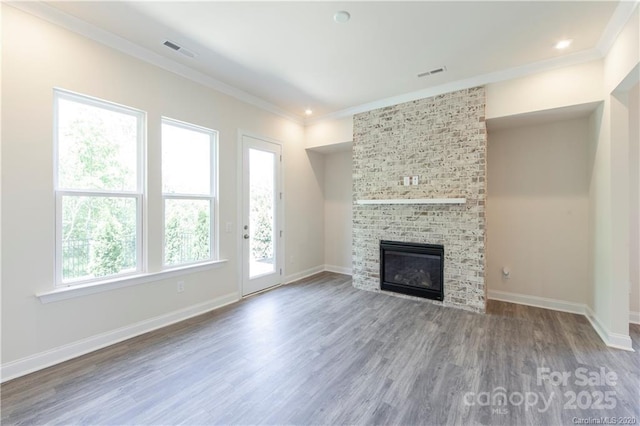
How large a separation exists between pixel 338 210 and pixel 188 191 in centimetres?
309

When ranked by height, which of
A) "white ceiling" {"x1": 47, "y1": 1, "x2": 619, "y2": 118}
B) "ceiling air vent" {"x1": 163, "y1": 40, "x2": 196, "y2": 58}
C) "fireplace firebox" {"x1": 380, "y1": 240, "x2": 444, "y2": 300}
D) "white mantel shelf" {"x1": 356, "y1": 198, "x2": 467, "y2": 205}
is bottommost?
"fireplace firebox" {"x1": 380, "y1": 240, "x2": 444, "y2": 300}

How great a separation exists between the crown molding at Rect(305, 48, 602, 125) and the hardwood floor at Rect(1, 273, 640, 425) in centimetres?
305

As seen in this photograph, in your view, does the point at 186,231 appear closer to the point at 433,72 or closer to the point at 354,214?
the point at 354,214

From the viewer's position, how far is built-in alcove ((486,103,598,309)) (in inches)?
138

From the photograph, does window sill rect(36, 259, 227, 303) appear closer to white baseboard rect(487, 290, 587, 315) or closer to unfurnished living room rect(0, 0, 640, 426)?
unfurnished living room rect(0, 0, 640, 426)

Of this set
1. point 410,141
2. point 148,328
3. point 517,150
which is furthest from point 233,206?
point 517,150

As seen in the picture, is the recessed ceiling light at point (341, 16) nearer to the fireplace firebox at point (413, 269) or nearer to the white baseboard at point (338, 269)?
the fireplace firebox at point (413, 269)

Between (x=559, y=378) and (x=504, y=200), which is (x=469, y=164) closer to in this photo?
(x=504, y=200)

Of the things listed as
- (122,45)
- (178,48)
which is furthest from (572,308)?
A: (122,45)

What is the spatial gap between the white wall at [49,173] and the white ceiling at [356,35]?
0.34 meters

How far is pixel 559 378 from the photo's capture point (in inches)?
86.1

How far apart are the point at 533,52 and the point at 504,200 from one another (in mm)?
1929

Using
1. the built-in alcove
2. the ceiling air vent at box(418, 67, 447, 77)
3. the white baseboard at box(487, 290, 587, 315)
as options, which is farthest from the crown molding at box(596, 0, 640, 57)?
the white baseboard at box(487, 290, 587, 315)

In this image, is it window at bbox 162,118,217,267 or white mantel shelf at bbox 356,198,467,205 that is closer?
window at bbox 162,118,217,267
